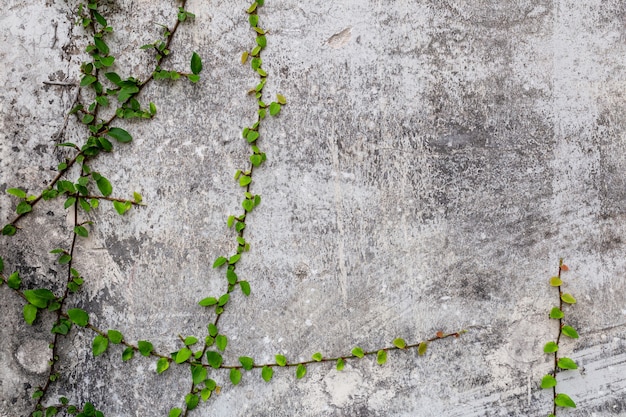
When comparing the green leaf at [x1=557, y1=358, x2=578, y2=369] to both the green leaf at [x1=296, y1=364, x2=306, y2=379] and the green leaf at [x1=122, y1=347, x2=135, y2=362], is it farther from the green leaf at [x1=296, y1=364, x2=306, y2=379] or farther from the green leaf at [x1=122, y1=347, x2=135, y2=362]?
the green leaf at [x1=122, y1=347, x2=135, y2=362]

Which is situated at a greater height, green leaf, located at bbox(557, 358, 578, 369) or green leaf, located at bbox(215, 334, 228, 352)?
green leaf, located at bbox(215, 334, 228, 352)

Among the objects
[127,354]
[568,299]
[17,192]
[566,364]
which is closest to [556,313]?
[568,299]

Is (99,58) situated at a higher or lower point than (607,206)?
higher

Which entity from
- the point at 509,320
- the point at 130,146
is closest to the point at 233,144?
the point at 130,146

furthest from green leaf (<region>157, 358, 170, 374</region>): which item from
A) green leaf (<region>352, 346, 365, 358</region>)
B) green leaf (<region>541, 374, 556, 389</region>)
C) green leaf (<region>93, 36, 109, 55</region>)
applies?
green leaf (<region>541, 374, 556, 389</region>)

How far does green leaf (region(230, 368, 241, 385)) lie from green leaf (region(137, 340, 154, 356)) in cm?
28

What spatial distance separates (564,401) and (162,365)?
130cm

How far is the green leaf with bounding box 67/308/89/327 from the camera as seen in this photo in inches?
68.5

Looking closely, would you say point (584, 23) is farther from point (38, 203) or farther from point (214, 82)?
point (38, 203)

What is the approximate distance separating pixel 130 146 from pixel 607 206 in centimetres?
159

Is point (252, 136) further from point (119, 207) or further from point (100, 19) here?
point (100, 19)

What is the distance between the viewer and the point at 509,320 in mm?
1816

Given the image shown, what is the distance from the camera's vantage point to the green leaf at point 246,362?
5.81 feet

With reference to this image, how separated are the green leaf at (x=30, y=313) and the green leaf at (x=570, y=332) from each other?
1.70 meters
